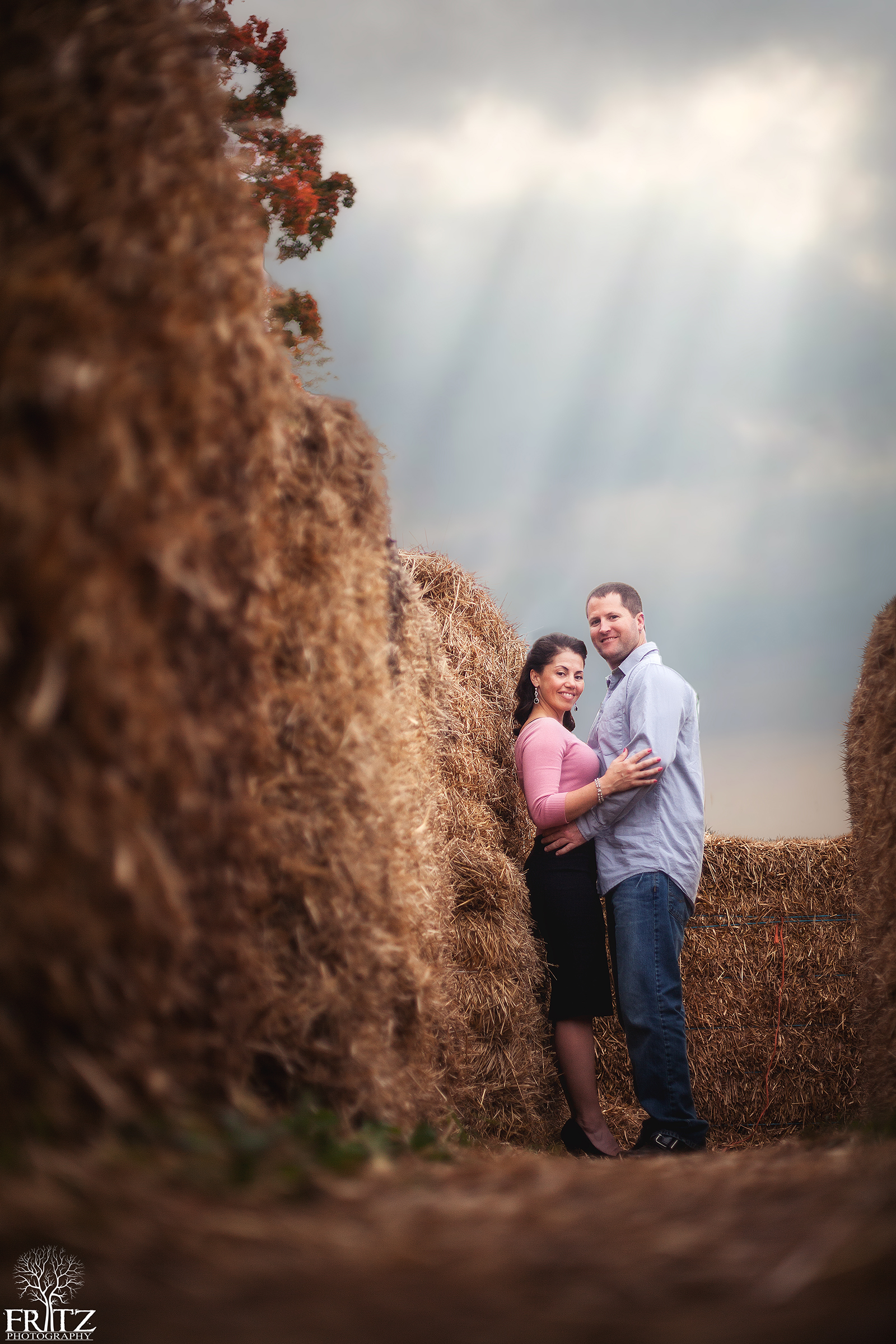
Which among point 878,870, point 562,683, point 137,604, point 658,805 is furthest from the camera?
point 562,683

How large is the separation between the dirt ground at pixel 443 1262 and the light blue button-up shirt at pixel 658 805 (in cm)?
272

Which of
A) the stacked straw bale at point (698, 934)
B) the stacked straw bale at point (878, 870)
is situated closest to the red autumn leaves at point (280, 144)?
the stacked straw bale at point (698, 934)

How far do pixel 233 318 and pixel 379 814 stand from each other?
4.77 feet

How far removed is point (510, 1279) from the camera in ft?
3.52

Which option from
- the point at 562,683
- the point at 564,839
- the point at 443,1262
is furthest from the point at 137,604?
the point at 562,683

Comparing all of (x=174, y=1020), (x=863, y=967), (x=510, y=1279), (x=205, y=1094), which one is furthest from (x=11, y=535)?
(x=863, y=967)

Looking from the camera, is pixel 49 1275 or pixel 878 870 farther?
pixel 878 870

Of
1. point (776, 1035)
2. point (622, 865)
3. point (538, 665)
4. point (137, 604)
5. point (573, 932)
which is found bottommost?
point (776, 1035)

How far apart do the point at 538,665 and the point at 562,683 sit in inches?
7.6

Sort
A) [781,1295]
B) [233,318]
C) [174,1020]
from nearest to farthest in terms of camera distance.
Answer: [781,1295] < [174,1020] < [233,318]

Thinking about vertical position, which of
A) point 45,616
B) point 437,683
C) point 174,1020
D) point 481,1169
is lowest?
point 481,1169

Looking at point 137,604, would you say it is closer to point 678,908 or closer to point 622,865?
point 622,865

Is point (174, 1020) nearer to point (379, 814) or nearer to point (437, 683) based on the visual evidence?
point (379, 814)

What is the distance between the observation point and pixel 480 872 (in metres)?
4.30
